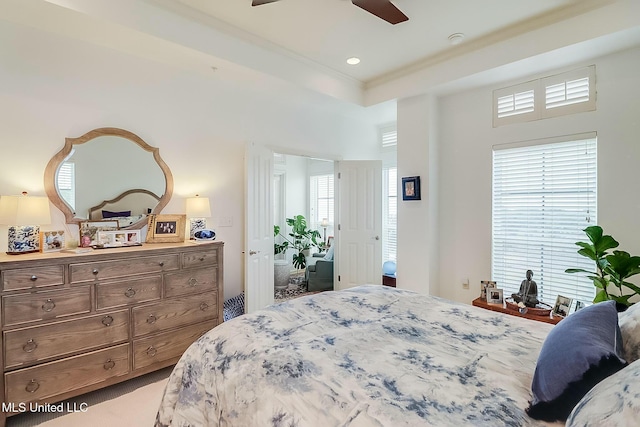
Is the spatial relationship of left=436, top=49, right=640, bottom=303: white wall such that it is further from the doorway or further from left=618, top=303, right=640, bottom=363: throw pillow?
the doorway

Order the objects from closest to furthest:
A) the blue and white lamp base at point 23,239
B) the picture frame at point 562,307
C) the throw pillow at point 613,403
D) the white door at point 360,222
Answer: the throw pillow at point 613,403 → the blue and white lamp base at point 23,239 → the picture frame at point 562,307 → the white door at point 360,222

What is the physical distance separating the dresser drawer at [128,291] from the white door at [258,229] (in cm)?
111

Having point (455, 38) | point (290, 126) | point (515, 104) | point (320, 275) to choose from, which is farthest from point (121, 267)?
point (515, 104)

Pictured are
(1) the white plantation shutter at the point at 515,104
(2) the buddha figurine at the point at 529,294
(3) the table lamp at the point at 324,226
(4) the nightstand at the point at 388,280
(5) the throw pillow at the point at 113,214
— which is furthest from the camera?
(3) the table lamp at the point at 324,226

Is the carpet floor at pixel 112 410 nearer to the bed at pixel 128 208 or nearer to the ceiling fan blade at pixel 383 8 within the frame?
the bed at pixel 128 208

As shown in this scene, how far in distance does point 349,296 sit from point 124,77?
2.72 metres

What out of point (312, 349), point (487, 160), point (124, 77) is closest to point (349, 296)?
point (312, 349)

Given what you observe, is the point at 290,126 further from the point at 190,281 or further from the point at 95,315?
the point at 95,315

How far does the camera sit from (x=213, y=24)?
266cm

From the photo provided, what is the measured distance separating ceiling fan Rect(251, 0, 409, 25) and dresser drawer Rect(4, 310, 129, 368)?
8.02 feet

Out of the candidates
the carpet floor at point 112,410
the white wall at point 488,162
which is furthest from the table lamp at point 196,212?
the white wall at point 488,162

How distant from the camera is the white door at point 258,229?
3.49 m

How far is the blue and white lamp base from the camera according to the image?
2146mm

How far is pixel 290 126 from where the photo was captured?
4078 millimetres
